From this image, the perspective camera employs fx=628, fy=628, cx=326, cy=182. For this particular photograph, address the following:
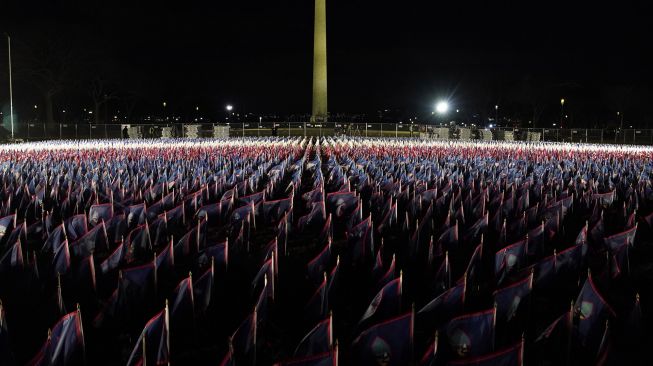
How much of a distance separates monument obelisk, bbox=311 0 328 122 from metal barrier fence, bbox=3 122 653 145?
7916 millimetres

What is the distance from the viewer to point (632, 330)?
4.24 meters

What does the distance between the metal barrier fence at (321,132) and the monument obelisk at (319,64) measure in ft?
26.0

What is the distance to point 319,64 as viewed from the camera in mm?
63344

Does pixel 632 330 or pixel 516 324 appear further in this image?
pixel 516 324

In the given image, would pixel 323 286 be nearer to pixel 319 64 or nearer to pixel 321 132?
pixel 321 132

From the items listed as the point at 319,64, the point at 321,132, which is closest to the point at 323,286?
the point at 321,132

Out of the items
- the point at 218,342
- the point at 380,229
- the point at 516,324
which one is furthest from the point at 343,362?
the point at 380,229

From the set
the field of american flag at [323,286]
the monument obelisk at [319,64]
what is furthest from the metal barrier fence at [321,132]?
the field of american flag at [323,286]

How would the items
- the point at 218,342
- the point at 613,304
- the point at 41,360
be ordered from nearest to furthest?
the point at 41,360
the point at 218,342
the point at 613,304

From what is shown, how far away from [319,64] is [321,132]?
41.8 ft

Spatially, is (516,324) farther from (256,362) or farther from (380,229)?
(380,229)

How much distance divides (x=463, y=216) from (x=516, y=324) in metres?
4.14

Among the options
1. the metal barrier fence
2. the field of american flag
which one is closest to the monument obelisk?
the metal barrier fence

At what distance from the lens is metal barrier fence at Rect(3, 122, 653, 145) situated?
46938mm
